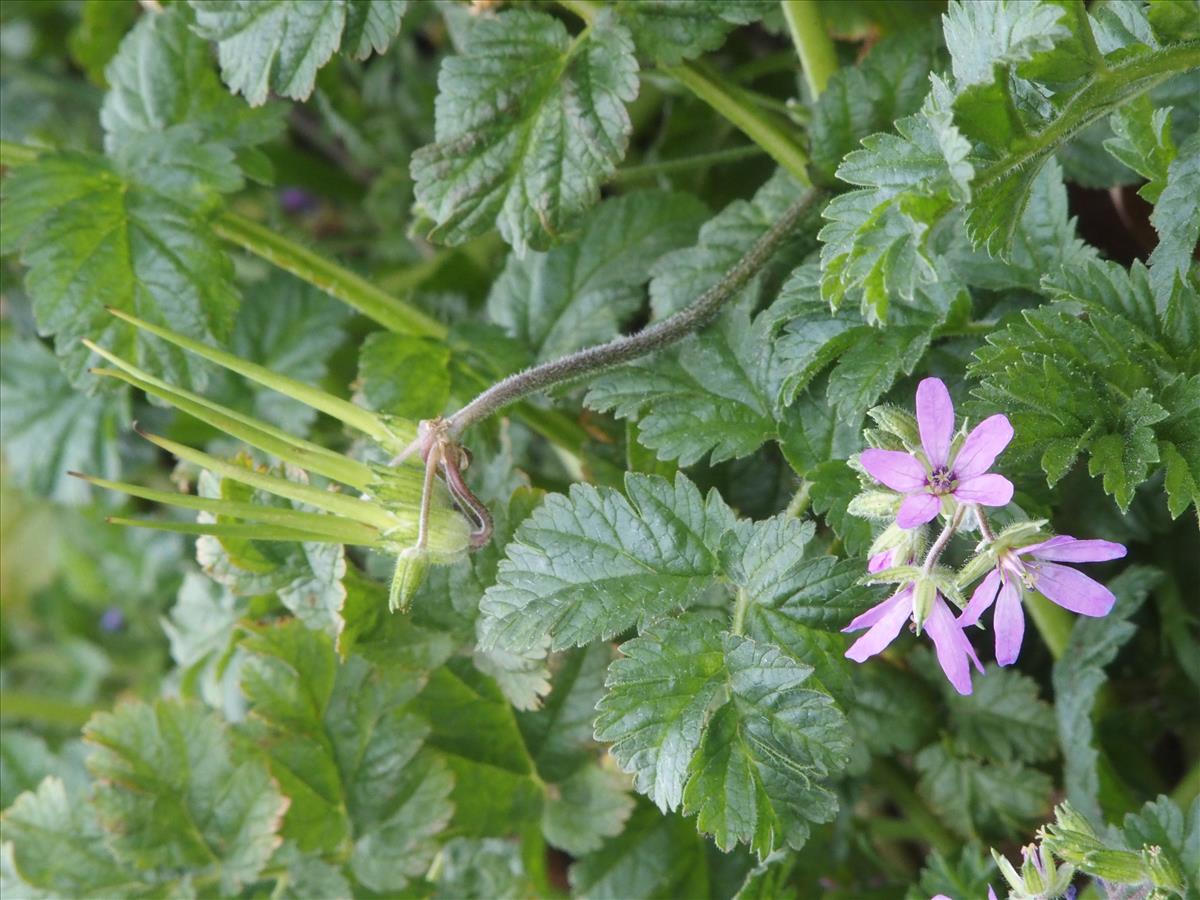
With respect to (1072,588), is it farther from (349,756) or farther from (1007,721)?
(349,756)

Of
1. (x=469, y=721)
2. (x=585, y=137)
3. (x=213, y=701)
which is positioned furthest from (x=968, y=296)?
(x=213, y=701)

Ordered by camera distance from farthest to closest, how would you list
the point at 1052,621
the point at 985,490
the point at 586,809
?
1. the point at 586,809
2. the point at 1052,621
3. the point at 985,490

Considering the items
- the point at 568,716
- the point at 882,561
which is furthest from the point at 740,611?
the point at 568,716

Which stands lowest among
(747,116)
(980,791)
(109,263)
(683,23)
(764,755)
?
(980,791)

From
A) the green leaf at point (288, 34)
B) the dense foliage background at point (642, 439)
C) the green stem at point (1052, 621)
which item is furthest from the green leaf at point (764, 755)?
the green leaf at point (288, 34)

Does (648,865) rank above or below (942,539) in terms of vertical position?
below

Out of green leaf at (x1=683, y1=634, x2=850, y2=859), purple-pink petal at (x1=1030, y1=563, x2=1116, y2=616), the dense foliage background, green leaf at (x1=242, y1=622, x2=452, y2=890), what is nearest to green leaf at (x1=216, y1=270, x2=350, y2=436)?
the dense foliage background

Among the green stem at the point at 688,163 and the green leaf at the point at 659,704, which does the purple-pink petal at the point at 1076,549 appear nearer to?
the green leaf at the point at 659,704

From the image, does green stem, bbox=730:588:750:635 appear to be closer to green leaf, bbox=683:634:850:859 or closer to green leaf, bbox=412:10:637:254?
green leaf, bbox=683:634:850:859
